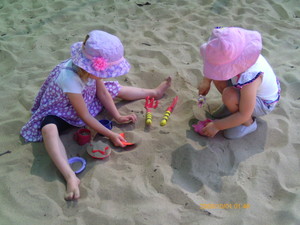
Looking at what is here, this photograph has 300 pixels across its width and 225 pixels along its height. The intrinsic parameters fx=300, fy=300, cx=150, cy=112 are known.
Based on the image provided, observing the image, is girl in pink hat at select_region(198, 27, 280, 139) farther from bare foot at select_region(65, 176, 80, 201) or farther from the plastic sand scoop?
bare foot at select_region(65, 176, 80, 201)

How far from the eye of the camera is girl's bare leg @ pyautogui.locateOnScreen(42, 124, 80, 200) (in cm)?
181

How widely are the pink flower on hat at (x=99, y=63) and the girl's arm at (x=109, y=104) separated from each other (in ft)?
1.55

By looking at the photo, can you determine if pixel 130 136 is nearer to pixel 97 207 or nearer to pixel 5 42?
pixel 97 207

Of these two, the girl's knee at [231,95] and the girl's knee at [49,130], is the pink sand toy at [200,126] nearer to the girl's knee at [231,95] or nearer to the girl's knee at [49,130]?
A: the girl's knee at [231,95]

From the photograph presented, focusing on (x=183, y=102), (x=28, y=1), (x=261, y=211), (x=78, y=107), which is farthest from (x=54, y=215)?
(x=28, y=1)

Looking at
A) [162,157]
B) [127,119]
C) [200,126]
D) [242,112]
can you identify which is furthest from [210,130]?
[127,119]

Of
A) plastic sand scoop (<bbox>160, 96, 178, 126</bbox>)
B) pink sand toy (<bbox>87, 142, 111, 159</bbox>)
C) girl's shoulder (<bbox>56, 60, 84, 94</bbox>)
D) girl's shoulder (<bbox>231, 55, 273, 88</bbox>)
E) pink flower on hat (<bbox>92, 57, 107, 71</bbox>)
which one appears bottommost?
pink sand toy (<bbox>87, 142, 111, 159</bbox>)

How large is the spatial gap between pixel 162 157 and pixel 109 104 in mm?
637

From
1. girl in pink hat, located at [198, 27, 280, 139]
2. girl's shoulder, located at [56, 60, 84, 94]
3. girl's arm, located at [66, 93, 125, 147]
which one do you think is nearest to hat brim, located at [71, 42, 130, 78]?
girl's shoulder, located at [56, 60, 84, 94]

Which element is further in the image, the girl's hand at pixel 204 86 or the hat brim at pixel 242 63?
the girl's hand at pixel 204 86

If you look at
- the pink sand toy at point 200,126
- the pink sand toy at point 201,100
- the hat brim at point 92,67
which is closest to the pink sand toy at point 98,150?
→ the hat brim at point 92,67

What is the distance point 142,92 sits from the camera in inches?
102

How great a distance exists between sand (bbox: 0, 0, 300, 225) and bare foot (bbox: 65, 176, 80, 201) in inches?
1.8

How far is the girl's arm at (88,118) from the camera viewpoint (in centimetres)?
205
